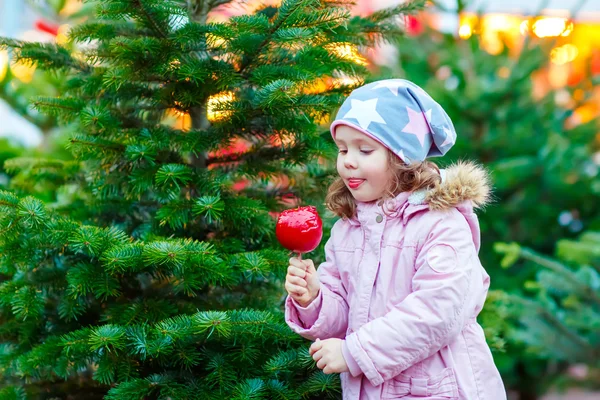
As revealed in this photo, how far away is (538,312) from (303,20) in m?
2.63

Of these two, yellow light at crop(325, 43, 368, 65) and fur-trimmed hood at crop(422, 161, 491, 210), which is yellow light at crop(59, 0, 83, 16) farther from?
fur-trimmed hood at crop(422, 161, 491, 210)

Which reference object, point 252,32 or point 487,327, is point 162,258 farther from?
point 487,327

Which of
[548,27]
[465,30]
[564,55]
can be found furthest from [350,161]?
[564,55]

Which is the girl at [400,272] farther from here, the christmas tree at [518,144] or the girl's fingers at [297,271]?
the christmas tree at [518,144]

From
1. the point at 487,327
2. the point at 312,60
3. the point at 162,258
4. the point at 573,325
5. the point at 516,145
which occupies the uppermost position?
the point at 312,60

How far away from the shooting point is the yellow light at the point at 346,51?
2588 mm

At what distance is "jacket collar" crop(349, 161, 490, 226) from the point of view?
6.43 ft

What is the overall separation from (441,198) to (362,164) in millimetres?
264

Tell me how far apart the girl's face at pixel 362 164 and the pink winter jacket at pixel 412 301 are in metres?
0.06

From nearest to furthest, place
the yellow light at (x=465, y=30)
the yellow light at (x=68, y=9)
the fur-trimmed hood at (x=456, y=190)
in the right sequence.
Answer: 1. the fur-trimmed hood at (x=456, y=190)
2. the yellow light at (x=465, y=30)
3. the yellow light at (x=68, y=9)

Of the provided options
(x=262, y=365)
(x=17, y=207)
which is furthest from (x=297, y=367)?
(x=17, y=207)

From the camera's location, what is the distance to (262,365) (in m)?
2.30

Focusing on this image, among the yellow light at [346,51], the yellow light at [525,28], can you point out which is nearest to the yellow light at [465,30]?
the yellow light at [525,28]

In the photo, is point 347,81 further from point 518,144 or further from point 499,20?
point 499,20
